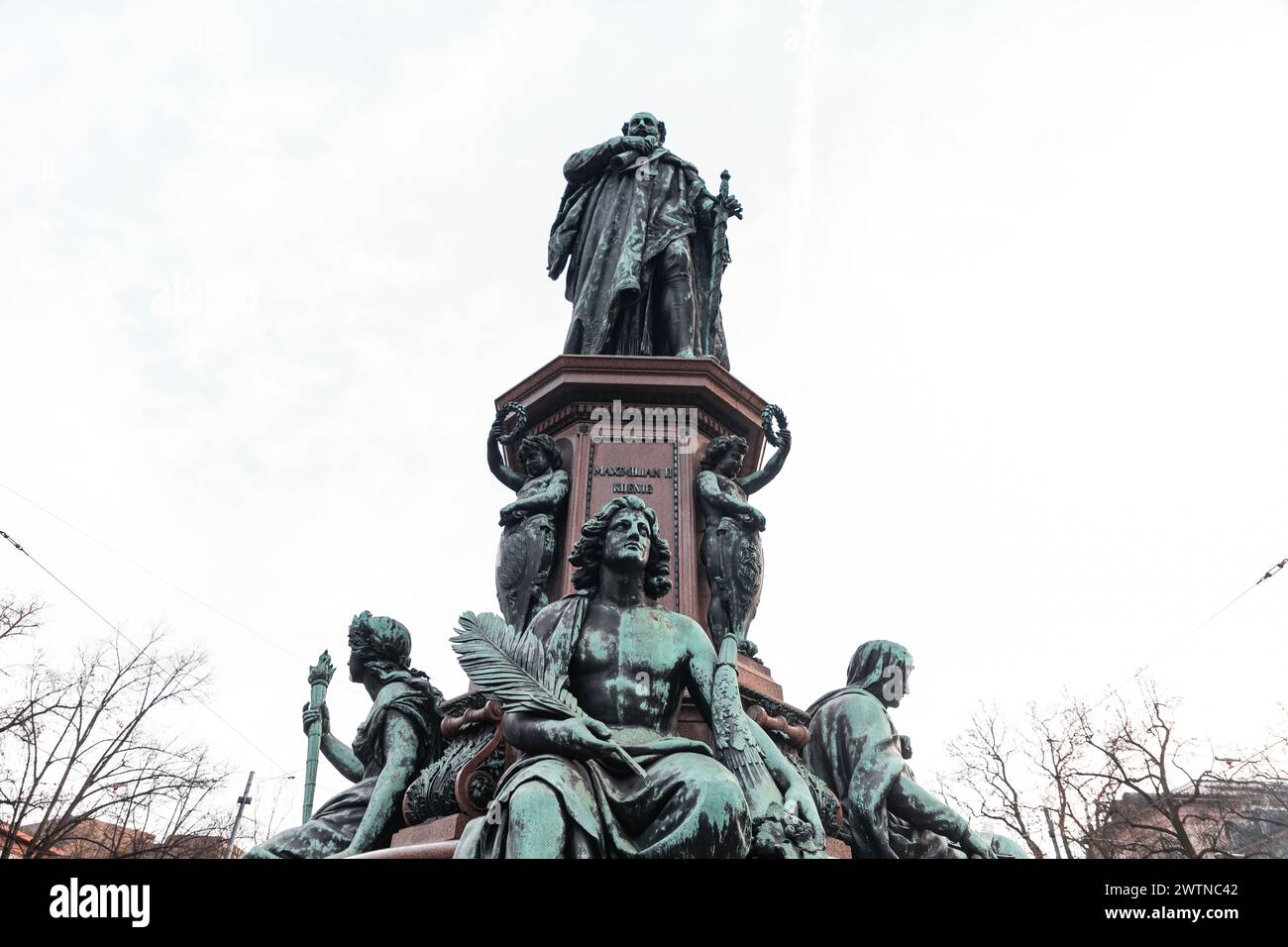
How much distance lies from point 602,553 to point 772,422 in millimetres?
2264

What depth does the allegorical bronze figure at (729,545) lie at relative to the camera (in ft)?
19.4

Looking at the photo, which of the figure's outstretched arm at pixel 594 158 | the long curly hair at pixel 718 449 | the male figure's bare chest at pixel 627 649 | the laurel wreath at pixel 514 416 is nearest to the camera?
the male figure's bare chest at pixel 627 649

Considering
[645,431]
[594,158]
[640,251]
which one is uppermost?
[594,158]

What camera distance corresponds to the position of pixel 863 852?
530 centimetres

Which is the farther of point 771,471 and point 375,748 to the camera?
point 771,471

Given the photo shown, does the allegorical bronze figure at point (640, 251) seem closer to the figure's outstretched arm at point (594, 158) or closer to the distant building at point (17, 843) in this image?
the figure's outstretched arm at point (594, 158)

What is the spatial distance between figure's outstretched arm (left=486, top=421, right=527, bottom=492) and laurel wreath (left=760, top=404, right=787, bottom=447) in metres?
1.53

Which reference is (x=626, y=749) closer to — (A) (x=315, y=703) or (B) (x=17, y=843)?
(A) (x=315, y=703)

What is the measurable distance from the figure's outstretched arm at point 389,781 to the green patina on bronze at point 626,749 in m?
1.30

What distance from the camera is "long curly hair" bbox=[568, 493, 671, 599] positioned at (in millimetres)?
4750

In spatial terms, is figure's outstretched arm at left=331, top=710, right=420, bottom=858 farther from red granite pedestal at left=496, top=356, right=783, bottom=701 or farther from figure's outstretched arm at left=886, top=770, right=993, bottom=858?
figure's outstretched arm at left=886, top=770, right=993, bottom=858

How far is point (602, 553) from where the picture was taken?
15.5 feet

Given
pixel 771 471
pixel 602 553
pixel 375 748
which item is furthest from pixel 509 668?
pixel 771 471

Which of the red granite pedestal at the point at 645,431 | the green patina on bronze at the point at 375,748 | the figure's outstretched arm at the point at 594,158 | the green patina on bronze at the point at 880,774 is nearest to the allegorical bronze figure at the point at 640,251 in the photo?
the figure's outstretched arm at the point at 594,158
